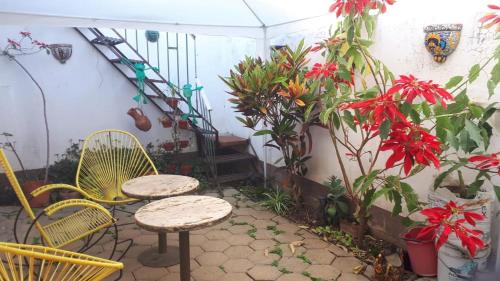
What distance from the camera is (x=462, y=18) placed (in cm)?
223

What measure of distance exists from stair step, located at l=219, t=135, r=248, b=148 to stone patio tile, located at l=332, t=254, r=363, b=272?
242 centimetres

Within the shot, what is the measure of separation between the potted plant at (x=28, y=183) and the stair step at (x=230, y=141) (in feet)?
7.08

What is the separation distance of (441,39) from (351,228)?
65.3 inches

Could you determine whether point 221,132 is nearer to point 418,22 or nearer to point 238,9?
point 238,9

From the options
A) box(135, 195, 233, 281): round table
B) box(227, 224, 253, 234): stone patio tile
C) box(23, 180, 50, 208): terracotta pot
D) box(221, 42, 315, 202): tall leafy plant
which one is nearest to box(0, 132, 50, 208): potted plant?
box(23, 180, 50, 208): terracotta pot

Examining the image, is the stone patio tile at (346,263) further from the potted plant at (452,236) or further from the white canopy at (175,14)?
the white canopy at (175,14)

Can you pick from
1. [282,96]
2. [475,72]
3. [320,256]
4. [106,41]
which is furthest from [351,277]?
[106,41]

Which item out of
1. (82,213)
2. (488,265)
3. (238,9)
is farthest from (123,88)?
(488,265)

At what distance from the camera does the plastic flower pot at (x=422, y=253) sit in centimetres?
235

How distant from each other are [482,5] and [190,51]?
12.9ft

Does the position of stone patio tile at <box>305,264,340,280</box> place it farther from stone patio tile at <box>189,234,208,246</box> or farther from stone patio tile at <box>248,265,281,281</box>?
stone patio tile at <box>189,234,208,246</box>

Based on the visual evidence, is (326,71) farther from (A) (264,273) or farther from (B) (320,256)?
(A) (264,273)

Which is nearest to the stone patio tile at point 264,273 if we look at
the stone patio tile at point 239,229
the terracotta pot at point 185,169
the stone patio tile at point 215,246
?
the stone patio tile at point 215,246

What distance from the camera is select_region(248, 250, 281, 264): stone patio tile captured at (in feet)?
8.99
